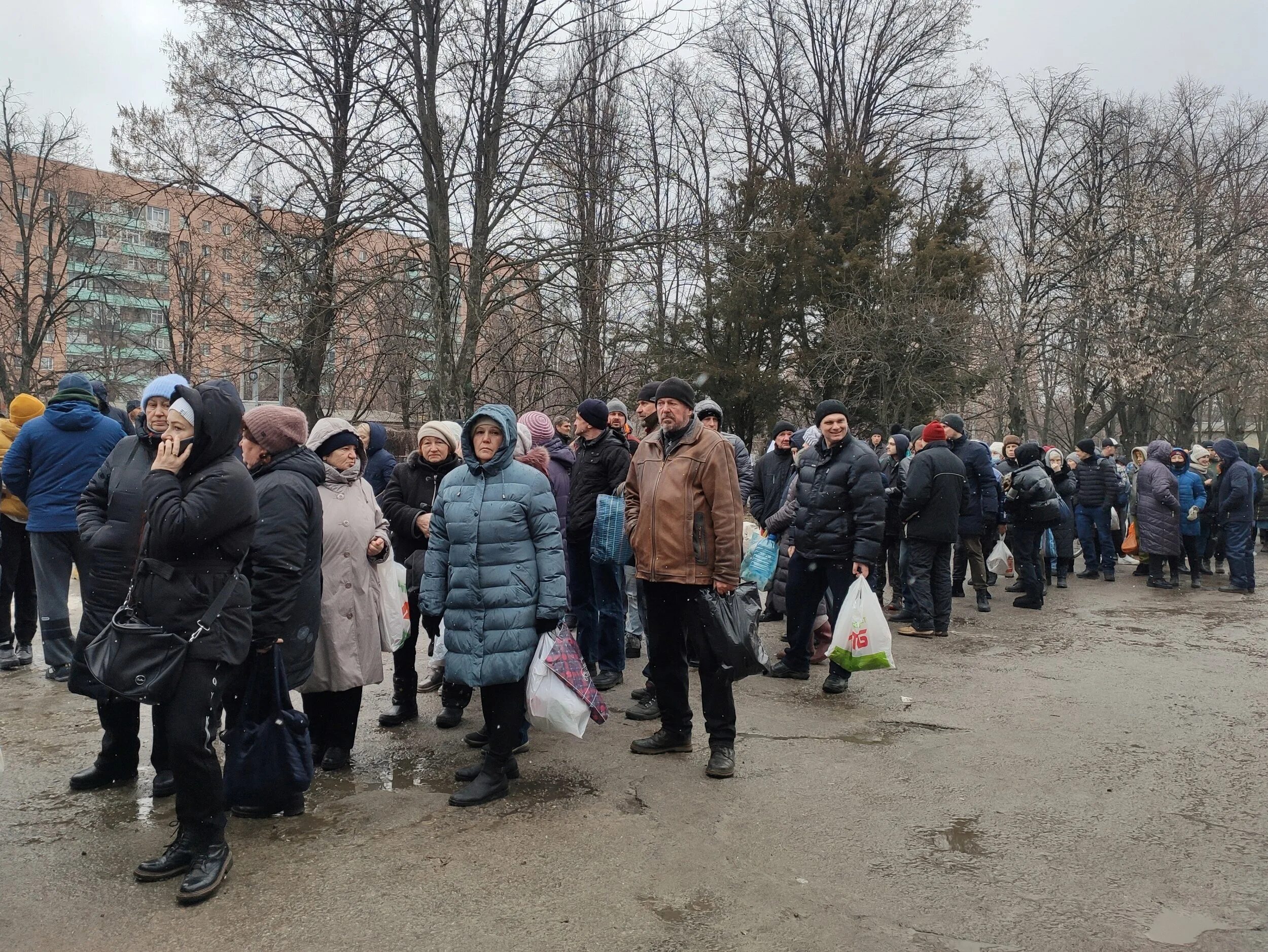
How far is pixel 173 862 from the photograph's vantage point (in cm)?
341

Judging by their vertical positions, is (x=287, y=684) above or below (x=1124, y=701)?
above

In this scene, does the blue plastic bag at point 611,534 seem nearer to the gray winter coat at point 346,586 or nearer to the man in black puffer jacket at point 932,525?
the gray winter coat at point 346,586

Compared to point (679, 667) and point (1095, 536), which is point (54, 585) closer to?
point (679, 667)

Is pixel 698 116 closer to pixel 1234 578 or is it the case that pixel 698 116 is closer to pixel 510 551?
pixel 1234 578

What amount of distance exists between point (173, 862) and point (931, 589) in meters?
6.91

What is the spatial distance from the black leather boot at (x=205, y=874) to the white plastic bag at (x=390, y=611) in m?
1.42

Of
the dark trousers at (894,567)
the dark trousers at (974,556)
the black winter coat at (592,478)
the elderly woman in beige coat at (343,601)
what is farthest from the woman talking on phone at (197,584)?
the dark trousers at (974,556)

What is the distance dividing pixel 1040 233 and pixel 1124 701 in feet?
101

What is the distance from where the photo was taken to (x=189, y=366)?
20391 mm

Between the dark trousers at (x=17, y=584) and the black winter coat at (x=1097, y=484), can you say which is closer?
the dark trousers at (x=17, y=584)

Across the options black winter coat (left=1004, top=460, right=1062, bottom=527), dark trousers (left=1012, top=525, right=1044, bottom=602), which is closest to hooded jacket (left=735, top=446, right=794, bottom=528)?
black winter coat (left=1004, top=460, right=1062, bottom=527)

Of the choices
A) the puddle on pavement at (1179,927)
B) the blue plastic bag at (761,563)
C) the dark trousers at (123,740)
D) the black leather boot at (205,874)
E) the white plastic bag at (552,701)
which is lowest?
the puddle on pavement at (1179,927)

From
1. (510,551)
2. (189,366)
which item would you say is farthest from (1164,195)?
(510,551)

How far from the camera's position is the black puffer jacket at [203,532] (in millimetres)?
3258
